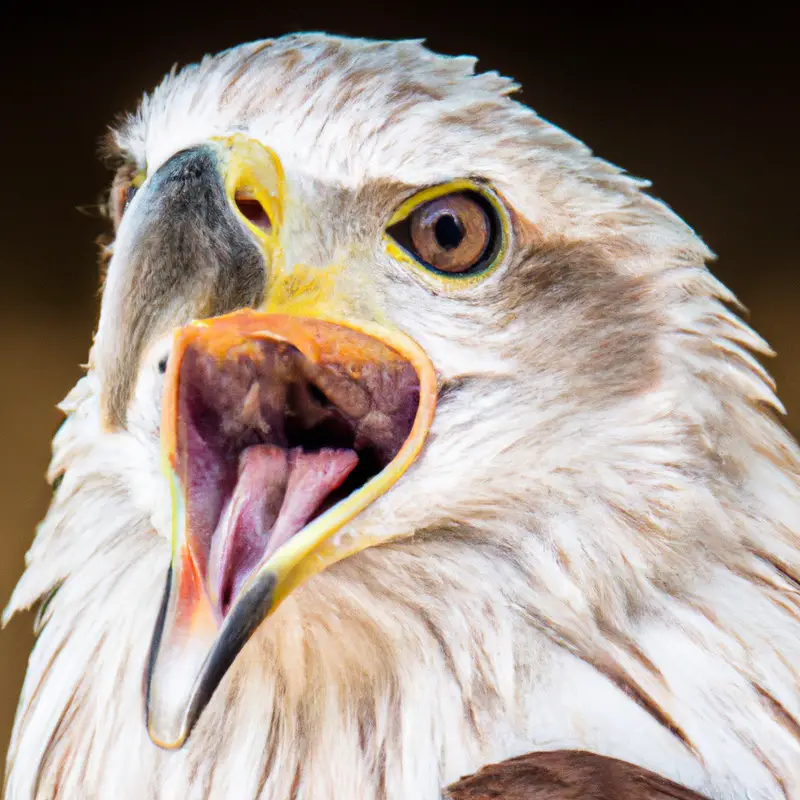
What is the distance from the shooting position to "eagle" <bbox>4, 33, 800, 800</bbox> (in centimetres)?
64

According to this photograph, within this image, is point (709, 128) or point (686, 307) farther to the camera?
point (709, 128)

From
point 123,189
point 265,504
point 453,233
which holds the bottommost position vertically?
point 265,504

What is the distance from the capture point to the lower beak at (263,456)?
555 mm

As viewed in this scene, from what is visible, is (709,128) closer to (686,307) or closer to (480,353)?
(686,307)

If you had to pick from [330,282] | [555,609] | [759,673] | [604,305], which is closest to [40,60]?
[330,282]

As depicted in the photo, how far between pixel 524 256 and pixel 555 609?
27 cm

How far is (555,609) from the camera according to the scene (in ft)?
2.20

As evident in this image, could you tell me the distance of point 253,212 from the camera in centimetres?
67

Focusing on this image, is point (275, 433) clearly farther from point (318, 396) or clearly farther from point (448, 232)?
point (448, 232)

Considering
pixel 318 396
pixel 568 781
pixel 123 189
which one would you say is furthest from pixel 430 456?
pixel 123 189

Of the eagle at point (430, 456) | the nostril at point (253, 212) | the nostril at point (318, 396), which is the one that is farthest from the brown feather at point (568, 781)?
the nostril at point (253, 212)

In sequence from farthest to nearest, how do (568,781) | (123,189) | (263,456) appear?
(123,189) < (263,456) < (568,781)

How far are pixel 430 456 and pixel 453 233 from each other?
0.58 ft

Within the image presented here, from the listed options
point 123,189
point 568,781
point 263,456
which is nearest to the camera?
point 568,781
